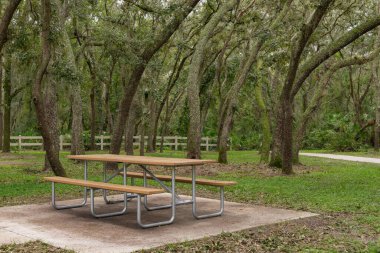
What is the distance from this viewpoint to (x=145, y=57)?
16359mm

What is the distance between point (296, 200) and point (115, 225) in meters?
4.49

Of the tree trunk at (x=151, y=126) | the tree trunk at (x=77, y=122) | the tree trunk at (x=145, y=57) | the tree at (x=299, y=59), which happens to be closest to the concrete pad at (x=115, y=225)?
the tree at (x=299, y=59)

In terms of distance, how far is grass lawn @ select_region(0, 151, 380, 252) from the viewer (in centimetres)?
723

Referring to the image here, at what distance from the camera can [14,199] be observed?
38.4 ft

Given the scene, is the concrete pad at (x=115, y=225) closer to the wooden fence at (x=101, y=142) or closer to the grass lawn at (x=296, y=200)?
the grass lawn at (x=296, y=200)

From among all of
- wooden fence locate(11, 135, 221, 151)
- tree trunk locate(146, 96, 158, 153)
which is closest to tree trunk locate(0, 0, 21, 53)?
tree trunk locate(146, 96, 158, 153)

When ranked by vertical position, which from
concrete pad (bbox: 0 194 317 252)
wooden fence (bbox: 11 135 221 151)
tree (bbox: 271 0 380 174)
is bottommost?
concrete pad (bbox: 0 194 317 252)

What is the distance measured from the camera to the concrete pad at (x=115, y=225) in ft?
24.1

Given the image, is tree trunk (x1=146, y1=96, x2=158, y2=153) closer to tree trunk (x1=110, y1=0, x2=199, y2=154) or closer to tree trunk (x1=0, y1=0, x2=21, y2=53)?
tree trunk (x1=110, y1=0, x2=199, y2=154)

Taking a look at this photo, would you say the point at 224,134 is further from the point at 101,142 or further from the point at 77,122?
the point at 101,142

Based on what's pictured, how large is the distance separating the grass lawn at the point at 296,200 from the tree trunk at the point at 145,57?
5.32 ft

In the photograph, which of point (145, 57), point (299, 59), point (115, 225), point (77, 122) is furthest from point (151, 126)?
point (115, 225)

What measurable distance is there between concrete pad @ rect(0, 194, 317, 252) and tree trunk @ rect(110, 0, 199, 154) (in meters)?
6.25

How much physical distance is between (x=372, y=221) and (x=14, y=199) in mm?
7095
